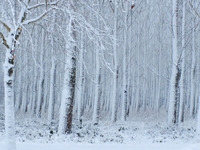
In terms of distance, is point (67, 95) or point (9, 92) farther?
point (67, 95)

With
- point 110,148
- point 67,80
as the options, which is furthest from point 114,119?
point 110,148

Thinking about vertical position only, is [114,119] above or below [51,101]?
below

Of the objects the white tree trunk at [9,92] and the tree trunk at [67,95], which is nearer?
the white tree trunk at [9,92]

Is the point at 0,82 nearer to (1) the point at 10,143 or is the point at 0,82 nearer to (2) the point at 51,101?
(2) the point at 51,101

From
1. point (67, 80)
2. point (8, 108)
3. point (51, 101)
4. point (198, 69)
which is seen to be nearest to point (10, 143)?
point (8, 108)

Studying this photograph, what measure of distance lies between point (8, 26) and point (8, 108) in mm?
1797

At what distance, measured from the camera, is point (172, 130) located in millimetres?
10898

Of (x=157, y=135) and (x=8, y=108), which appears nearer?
(x=8, y=108)

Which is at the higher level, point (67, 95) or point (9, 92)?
point (9, 92)

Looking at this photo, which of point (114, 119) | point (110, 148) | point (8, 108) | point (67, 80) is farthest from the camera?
point (114, 119)

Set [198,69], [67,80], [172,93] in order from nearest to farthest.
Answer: [67,80] < [172,93] < [198,69]

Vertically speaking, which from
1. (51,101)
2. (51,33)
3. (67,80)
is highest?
(51,33)

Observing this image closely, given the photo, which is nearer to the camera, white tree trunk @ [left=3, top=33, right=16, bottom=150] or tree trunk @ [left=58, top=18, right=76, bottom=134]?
white tree trunk @ [left=3, top=33, right=16, bottom=150]

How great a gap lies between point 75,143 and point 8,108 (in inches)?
121
